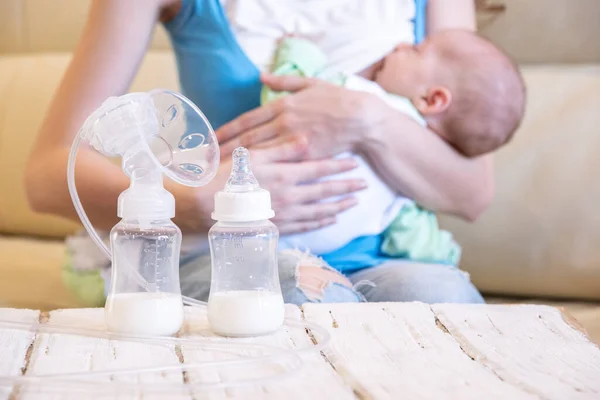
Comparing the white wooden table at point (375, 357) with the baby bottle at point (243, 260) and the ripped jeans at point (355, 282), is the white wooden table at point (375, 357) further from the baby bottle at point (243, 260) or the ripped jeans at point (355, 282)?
the ripped jeans at point (355, 282)

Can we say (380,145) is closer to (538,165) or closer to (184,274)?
(184,274)

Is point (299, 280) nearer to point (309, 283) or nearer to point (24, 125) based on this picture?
point (309, 283)

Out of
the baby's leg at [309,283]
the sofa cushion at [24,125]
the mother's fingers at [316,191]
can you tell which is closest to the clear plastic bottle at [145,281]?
the baby's leg at [309,283]

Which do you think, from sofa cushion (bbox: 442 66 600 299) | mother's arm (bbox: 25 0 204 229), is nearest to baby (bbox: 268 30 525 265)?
mother's arm (bbox: 25 0 204 229)

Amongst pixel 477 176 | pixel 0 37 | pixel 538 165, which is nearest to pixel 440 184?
pixel 477 176

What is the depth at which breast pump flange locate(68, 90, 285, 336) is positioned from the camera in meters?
0.65

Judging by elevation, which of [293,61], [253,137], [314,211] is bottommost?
[314,211]

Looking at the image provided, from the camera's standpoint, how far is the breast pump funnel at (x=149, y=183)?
25.2 inches

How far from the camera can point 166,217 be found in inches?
26.2

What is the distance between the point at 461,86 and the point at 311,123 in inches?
10.0

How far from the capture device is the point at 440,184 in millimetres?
1199

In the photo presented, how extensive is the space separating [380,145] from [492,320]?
42 cm

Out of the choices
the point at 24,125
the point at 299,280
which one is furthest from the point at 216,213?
the point at 24,125

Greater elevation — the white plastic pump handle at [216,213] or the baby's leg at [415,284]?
the white plastic pump handle at [216,213]
